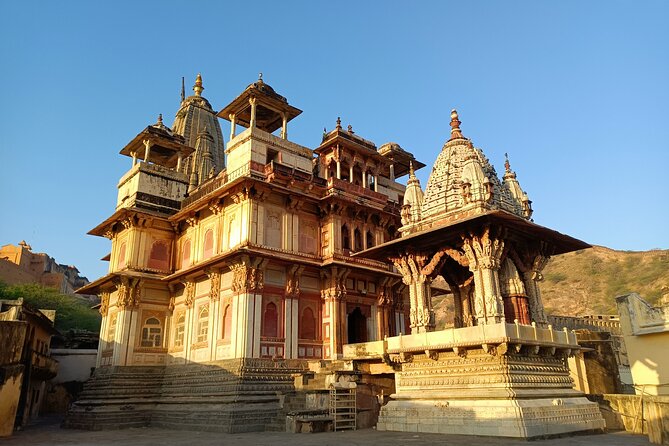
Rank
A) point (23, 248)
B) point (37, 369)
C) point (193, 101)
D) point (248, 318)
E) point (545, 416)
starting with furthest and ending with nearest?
point (23, 248) → point (193, 101) → point (37, 369) → point (248, 318) → point (545, 416)

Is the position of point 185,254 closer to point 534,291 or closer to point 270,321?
point 270,321

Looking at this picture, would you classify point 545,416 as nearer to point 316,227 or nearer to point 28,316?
point 316,227

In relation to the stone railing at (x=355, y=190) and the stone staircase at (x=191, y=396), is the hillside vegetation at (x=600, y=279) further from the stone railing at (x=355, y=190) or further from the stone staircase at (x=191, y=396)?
the stone staircase at (x=191, y=396)

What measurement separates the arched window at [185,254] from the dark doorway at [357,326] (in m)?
8.66

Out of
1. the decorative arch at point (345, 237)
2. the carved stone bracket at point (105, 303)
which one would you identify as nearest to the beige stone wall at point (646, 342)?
the decorative arch at point (345, 237)

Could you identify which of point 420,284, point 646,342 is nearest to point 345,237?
point 420,284

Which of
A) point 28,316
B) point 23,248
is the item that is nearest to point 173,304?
point 28,316

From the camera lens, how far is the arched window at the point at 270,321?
2062 centimetres

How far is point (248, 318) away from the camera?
20.0 m

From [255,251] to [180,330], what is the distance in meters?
7.51

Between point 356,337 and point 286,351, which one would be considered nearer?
point 286,351

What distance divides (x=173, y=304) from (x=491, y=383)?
17562mm

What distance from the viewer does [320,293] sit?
2302 centimetres

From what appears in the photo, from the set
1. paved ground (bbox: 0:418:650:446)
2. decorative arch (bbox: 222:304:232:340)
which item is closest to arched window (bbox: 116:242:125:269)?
decorative arch (bbox: 222:304:232:340)
